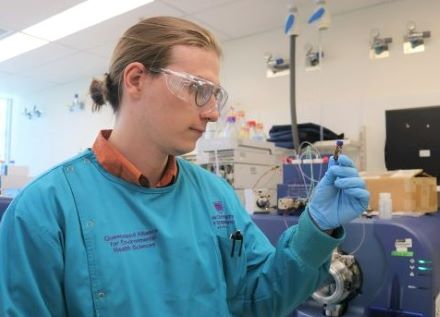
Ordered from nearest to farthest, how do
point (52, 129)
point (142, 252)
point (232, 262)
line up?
point (142, 252) → point (232, 262) → point (52, 129)

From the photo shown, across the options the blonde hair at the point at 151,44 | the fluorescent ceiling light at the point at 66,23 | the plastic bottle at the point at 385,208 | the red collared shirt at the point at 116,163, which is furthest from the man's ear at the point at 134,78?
the fluorescent ceiling light at the point at 66,23

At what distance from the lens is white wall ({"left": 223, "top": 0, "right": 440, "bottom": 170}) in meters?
2.54

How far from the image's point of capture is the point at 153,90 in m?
0.87

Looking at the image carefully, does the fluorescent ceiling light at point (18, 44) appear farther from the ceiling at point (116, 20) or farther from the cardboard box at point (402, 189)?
the cardboard box at point (402, 189)

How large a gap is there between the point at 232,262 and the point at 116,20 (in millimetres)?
2521

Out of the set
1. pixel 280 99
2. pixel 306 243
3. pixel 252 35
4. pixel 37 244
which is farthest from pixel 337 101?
pixel 37 244

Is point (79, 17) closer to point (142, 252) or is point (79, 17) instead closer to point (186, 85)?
point (186, 85)

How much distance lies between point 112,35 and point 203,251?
9.16 feet

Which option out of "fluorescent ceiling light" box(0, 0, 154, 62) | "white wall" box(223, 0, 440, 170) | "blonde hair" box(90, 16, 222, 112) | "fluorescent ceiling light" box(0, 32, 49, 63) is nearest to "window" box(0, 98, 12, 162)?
"fluorescent ceiling light" box(0, 32, 49, 63)

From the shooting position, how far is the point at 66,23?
3.07m

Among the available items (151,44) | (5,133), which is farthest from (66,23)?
(5,133)

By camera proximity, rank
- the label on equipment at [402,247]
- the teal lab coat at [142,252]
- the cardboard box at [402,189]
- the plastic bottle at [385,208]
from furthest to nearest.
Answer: the cardboard box at [402,189] → the plastic bottle at [385,208] → the label on equipment at [402,247] → the teal lab coat at [142,252]

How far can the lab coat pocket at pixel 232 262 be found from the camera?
0.95 meters

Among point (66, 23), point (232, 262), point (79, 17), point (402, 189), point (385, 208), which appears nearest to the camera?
point (232, 262)
